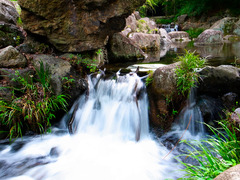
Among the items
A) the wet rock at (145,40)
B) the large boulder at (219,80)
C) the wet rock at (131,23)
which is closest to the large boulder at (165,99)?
the large boulder at (219,80)

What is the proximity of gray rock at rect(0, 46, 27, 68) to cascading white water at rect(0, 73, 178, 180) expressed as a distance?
169 cm

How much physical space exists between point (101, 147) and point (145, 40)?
743 centimetres

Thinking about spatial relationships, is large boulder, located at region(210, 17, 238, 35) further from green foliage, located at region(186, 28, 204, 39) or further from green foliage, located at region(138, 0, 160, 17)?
green foliage, located at region(138, 0, 160, 17)

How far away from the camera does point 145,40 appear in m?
9.39

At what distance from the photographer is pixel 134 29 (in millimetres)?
11023

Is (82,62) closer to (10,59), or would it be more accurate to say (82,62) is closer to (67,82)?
(67,82)

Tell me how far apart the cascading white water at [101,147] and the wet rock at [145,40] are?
16.9ft

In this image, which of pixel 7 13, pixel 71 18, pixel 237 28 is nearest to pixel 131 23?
pixel 71 18

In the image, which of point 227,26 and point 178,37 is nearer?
point 227,26

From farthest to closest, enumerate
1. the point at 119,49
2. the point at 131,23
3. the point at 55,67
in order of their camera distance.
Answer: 1. the point at 131,23
2. the point at 119,49
3. the point at 55,67

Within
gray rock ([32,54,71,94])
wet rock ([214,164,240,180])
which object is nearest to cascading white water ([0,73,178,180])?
gray rock ([32,54,71,94])

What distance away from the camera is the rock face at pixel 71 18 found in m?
4.38

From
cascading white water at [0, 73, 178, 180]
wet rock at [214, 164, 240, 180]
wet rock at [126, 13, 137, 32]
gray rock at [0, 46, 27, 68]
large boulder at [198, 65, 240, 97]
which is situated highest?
wet rock at [126, 13, 137, 32]

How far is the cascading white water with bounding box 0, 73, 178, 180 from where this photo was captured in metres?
2.77
